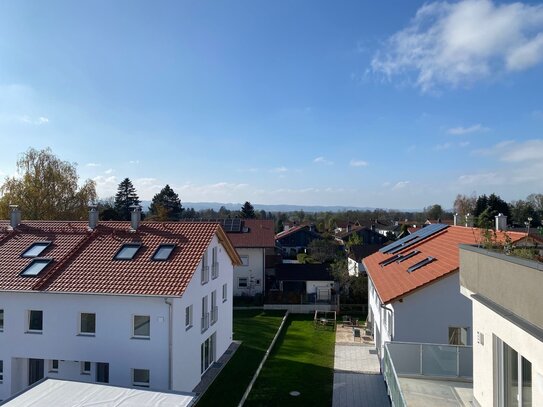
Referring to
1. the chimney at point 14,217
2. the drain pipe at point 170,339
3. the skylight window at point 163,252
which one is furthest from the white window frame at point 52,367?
the chimney at point 14,217

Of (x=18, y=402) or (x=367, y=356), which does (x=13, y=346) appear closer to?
(x=18, y=402)

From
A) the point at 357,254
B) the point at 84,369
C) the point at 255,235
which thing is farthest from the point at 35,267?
the point at 357,254

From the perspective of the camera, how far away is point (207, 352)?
21.0 metres

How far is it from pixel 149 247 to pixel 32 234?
6.78m

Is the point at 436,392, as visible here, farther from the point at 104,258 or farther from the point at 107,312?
the point at 104,258

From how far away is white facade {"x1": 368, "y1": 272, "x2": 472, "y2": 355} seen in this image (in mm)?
15820

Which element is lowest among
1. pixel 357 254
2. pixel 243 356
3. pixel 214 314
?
pixel 243 356

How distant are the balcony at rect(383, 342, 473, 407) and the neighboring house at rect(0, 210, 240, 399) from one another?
7.95 metres

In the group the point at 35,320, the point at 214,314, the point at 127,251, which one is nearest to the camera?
the point at 35,320

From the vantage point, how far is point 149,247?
63.0ft

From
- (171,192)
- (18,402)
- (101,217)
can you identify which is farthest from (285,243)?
(18,402)

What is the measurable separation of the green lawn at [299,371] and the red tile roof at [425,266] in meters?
4.99

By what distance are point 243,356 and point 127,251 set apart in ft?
29.1

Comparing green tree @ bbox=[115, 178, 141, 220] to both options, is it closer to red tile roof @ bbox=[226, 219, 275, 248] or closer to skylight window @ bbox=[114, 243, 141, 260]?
red tile roof @ bbox=[226, 219, 275, 248]
